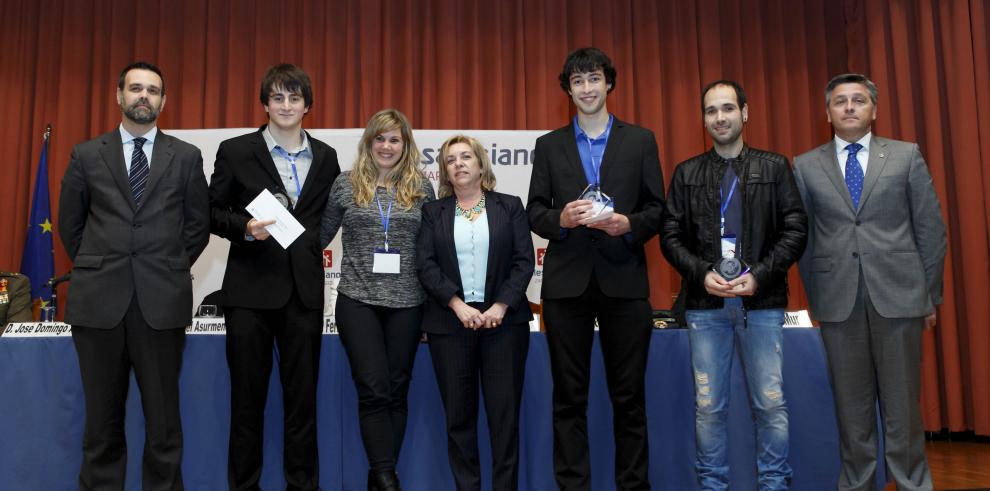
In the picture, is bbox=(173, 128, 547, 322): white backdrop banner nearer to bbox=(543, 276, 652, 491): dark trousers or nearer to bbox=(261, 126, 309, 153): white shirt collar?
bbox=(261, 126, 309, 153): white shirt collar

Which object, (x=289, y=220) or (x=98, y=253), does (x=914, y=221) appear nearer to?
(x=289, y=220)

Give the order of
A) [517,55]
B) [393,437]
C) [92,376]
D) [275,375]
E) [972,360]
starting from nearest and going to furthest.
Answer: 1. [92,376]
2. [393,437]
3. [275,375]
4. [972,360]
5. [517,55]

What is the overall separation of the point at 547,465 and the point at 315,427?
100 cm

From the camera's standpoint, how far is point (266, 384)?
8.64ft

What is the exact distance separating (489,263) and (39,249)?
4.18 m

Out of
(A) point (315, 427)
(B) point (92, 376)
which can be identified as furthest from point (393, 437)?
(B) point (92, 376)

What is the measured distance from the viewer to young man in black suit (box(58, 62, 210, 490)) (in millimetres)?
2443

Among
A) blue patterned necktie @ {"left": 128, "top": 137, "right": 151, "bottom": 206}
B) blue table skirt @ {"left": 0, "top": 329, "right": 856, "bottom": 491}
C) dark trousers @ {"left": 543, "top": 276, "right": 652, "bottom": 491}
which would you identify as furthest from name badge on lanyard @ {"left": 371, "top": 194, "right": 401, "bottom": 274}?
blue patterned necktie @ {"left": 128, "top": 137, "right": 151, "bottom": 206}

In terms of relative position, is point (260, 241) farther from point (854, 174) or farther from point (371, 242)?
point (854, 174)

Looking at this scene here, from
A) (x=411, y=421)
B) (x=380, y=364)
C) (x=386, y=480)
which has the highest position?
(x=380, y=364)

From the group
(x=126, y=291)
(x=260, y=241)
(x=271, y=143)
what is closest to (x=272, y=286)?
(x=260, y=241)

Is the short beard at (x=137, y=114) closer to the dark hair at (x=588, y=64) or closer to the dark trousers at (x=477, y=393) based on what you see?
the dark trousers at (x=477, y=393)

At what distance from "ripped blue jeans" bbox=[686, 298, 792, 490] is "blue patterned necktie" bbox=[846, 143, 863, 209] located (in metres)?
0.56

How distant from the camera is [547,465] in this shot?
291cm
